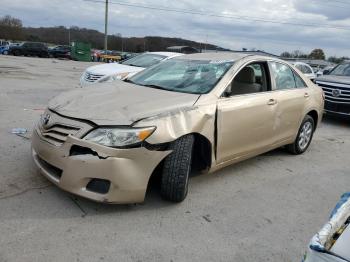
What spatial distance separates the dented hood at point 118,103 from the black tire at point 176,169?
14.5 inches

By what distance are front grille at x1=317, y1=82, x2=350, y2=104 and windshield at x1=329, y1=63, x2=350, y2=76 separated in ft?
3.89

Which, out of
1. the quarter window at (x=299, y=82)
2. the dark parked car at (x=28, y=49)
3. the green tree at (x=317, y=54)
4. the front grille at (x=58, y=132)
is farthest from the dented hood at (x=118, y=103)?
the green tree at (x=317, y=54)

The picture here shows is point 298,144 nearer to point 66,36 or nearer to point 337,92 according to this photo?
point 337,92

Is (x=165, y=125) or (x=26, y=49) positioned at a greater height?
(x=26, y=49)

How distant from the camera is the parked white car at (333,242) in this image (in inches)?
65.7

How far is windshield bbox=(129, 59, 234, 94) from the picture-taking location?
13.8 ft

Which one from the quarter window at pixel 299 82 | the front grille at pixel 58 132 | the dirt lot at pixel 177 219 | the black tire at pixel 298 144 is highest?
the quarter window at pixel 299 82

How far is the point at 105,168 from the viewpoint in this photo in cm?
315

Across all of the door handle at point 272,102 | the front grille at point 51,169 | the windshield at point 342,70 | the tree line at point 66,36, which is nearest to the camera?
the front grille at point 51,169

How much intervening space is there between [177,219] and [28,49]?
3724cm

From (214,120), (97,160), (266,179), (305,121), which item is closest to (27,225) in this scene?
(97,160)

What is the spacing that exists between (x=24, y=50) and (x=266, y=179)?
1440 inches

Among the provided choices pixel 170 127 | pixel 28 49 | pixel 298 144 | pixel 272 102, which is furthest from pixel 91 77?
pixel 28 49

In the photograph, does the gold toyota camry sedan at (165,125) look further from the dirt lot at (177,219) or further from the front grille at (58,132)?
the dirt lot at (177,219)
